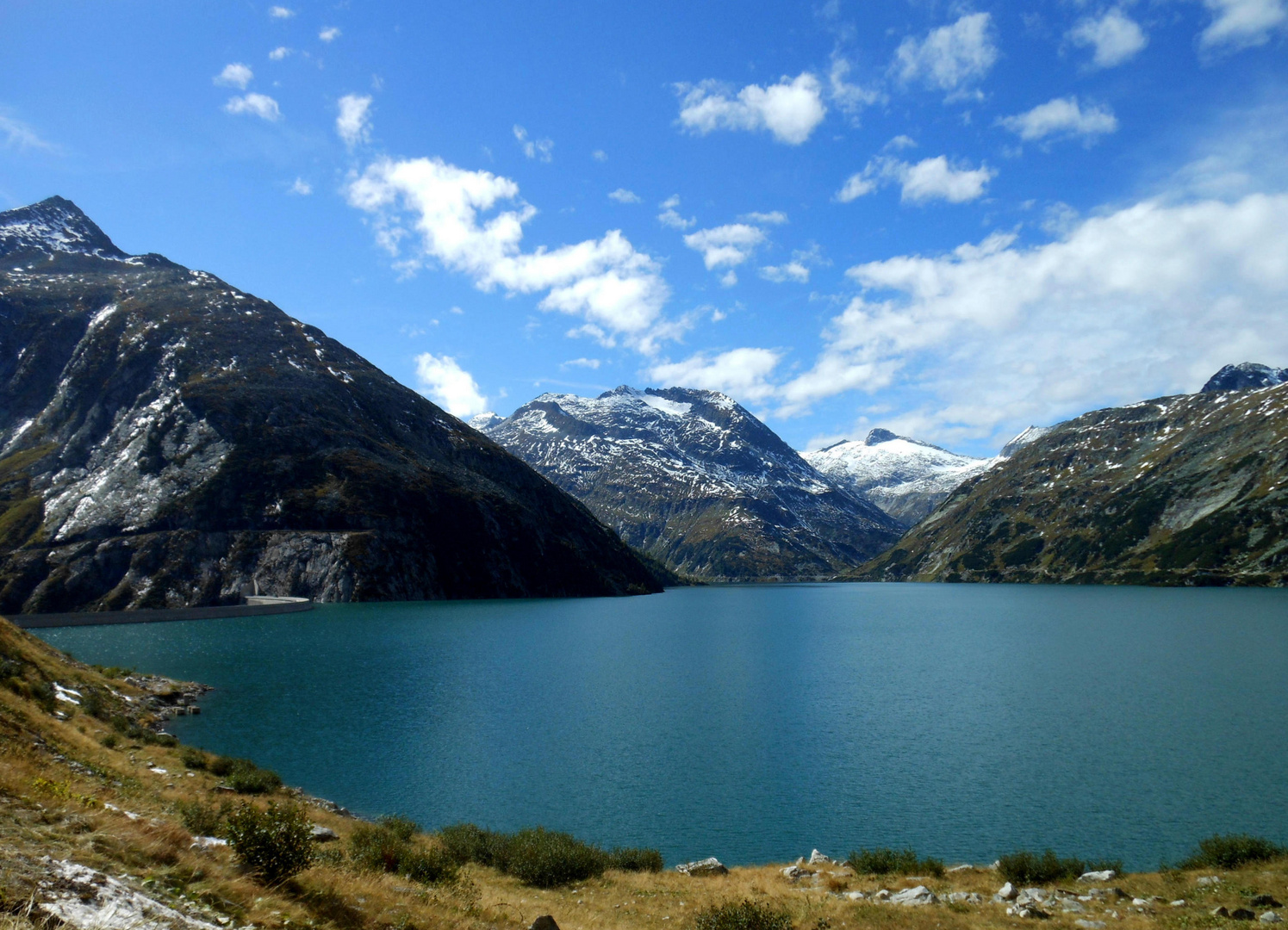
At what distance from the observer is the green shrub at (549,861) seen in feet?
84.3

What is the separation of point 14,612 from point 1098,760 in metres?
197

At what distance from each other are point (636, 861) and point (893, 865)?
10569 millimetres

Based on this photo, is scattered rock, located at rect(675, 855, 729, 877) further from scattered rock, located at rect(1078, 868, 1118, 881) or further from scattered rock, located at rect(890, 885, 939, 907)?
scattered rock, located at rect(1078, 868, 1118, 881)

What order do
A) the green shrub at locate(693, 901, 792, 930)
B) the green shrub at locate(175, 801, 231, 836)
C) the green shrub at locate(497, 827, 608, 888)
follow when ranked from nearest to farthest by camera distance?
1. the green shrub at locate(693, 901, 792, 930)
2. the green shrub at locate(175, 801, 231, 836)
3. the green shrub at locate(497, 827, 608, 888)

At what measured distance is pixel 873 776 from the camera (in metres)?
43.7

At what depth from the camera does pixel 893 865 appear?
2791 cm

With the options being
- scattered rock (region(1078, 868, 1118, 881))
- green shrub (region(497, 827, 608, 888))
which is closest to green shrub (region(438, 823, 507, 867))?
green shrub (region(497, 827, 608, 888))

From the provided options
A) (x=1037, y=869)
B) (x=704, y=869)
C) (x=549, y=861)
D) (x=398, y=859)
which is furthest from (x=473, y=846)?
(x=1037, y=869)

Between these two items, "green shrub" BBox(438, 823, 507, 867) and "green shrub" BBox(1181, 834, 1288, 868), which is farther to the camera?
"green shrub" BBox(438, 823, 507, 867)

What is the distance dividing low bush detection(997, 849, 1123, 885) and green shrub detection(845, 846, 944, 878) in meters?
2.49

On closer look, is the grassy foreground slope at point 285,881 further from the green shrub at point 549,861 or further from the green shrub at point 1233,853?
the green shrub at point 1233,853

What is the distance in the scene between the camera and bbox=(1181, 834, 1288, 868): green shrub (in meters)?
26.3

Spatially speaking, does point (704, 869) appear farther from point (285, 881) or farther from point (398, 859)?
point (285, 881)

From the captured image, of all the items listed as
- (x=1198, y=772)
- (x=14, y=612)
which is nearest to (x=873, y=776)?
(x=1198, y=772)
